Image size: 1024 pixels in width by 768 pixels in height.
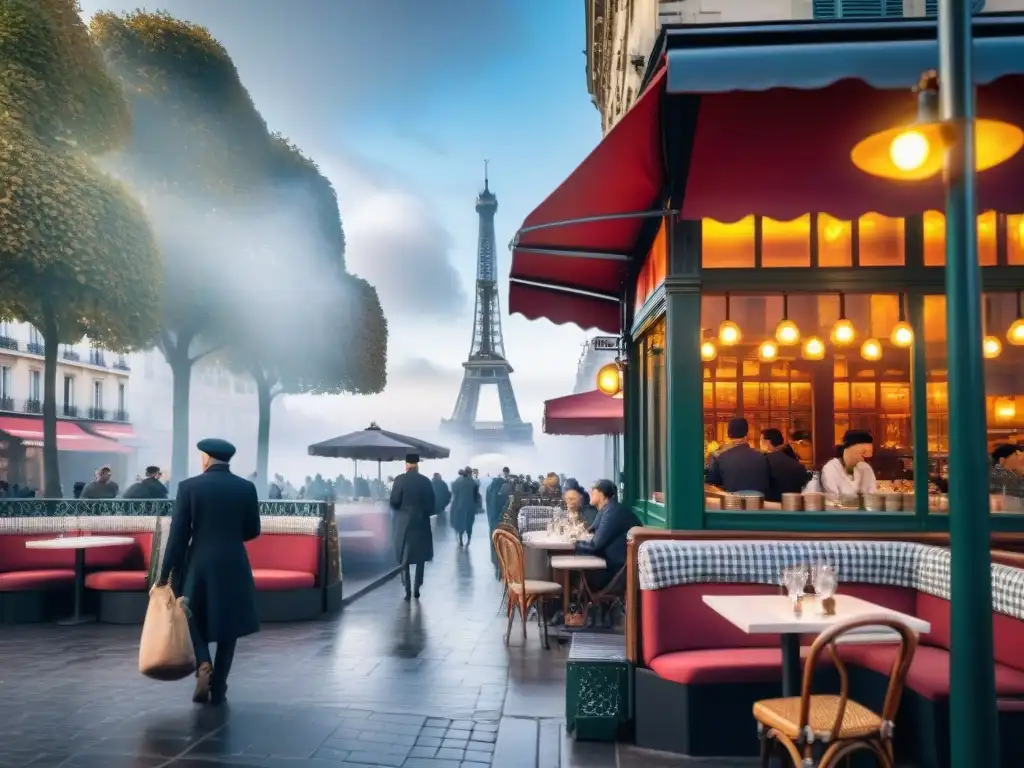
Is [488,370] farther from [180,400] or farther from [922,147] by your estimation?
[922,147]

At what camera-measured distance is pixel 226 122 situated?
85.4ft

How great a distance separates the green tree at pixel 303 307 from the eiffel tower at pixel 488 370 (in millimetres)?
40457

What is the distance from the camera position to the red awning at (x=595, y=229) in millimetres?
5941

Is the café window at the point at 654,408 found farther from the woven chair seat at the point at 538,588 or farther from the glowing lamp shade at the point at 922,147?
the glowing lamp shade at the point at 922,147

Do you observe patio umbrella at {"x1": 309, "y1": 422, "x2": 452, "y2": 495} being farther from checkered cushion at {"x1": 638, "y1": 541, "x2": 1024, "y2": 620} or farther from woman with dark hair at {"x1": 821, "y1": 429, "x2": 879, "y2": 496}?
checkered cushion at {"x1": 638, "y1": 541, "x2": 1024, "y2": 620}

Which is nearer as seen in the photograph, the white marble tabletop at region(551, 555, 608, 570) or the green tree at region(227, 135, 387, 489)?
the white marble tabletop at region(551, 555, 608, 570)

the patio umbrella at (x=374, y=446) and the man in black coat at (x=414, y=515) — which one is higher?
the patio umbrella at (x=374, y=446)

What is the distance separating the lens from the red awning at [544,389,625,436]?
1487 cm

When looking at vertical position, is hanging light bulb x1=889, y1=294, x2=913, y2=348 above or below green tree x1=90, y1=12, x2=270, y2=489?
below

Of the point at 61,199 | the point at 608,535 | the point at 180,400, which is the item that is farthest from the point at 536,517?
the point at 180,400

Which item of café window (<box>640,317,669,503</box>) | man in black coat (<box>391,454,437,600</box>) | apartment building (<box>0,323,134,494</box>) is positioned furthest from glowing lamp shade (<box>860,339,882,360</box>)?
apartment building (<box>0,323,134,494</box>)

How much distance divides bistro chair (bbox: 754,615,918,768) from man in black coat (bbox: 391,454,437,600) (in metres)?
8.40

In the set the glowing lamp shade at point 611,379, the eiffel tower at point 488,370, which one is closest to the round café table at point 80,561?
the glowing lamp shade at point 611,379

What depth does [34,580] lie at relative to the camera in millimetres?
10477
